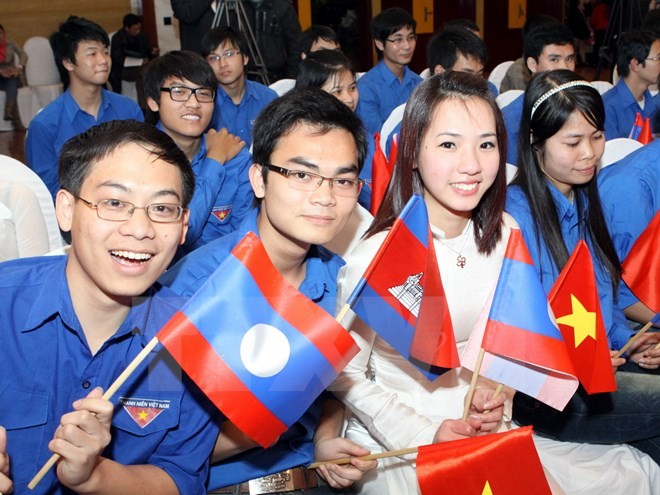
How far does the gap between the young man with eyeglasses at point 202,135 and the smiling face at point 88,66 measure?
0.85m

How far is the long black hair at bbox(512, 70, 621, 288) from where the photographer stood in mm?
2074

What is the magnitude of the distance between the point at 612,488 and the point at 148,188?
1198mm

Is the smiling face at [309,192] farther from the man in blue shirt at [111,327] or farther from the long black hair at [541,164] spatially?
the long black hair at [541,164]

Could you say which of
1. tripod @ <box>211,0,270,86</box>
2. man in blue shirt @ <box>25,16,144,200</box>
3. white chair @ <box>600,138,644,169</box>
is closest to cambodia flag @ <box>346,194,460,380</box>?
Answer: white chair @ <box>600,138,644,169</box>

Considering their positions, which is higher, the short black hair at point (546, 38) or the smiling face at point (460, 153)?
the short black hair at point (546, 38)

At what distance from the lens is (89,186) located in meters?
1.31

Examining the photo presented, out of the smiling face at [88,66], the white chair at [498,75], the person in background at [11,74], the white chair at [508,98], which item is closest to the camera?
the smiling face at [88,66]

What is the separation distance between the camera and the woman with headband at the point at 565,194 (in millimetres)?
2008

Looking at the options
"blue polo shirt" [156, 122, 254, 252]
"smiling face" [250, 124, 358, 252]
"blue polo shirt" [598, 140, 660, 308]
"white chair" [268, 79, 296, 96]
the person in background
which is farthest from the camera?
the person in background

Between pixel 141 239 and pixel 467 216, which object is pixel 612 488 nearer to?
pixel 467 216

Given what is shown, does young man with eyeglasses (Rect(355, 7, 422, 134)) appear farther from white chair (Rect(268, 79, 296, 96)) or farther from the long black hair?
the long black hair

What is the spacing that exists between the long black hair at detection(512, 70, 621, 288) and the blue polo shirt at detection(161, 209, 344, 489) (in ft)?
2.07

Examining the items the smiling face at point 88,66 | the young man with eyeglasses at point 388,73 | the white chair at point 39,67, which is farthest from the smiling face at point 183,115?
the white chair at point 39,67

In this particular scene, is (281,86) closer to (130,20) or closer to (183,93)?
(183,93)
